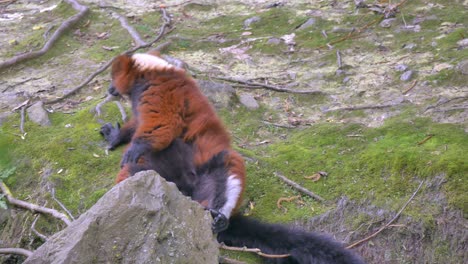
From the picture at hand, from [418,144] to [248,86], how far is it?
2.56 m

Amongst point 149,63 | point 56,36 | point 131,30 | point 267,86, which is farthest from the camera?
point 131,30

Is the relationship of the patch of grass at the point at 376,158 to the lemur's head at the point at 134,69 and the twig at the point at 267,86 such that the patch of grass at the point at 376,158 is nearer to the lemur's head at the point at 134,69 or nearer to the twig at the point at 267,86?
the twig at the point at 267,86

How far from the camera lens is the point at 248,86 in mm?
6988

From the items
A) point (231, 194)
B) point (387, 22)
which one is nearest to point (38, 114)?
point (231, 194)

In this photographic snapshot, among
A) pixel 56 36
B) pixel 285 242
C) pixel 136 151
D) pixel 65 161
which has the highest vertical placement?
pixel 136 151

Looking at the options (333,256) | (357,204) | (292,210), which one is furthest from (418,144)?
(333,256)

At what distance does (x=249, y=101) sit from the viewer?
6566 millimetres

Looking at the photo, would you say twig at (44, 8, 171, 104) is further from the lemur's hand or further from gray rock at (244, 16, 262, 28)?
the lemur's hand

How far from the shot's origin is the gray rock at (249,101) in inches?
256

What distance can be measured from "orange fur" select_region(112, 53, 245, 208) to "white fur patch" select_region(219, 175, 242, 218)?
0.06m

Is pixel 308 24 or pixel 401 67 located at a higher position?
pixel 401 67

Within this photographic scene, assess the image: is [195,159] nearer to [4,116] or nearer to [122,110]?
[122,110]

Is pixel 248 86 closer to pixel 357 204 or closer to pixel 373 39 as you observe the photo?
pixel 373 39

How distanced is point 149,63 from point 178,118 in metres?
0.73
